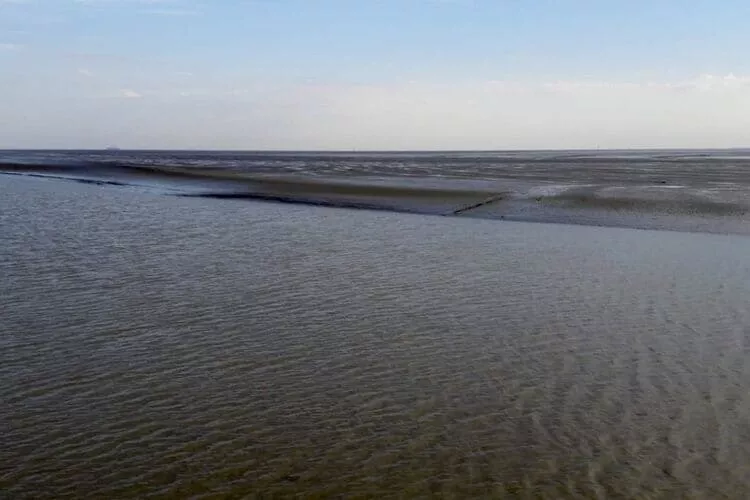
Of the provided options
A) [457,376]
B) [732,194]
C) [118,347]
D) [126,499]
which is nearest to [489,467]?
[457,376]

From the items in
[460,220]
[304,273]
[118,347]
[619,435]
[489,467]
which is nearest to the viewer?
[489,467]

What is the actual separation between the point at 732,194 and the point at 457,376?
1013 inches

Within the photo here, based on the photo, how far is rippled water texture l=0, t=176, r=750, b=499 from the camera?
5.03 meters

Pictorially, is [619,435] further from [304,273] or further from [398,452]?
[304,273]

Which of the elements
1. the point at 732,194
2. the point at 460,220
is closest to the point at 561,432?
the point at 460,220

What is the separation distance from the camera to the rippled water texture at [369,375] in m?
5.03

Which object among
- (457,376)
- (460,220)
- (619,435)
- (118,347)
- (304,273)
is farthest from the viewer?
(460,220)

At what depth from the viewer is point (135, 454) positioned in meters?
5.17

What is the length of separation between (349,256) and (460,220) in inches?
320

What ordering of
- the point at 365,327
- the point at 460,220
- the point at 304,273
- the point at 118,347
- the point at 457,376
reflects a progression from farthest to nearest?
the point at 460,220 < the point at 304,273 < the point at 365,327 < the point at 118,347 < the point at 457,376

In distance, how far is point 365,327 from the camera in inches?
345

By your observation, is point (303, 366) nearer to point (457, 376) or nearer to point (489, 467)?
point (457, 376)

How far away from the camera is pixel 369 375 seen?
277 inches

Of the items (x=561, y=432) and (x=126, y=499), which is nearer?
(x=126, y=499)
